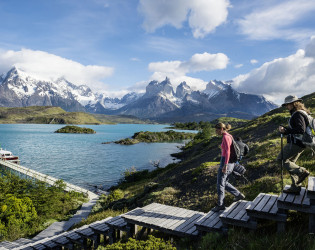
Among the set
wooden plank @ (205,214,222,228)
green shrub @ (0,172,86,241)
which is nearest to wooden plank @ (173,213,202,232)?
wooden plank @ (205,214,222,228)

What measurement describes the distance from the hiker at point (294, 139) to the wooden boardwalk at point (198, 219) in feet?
0.95

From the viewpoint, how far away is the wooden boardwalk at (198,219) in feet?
21.9

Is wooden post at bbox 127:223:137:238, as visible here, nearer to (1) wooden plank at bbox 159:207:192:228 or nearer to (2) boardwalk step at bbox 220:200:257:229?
(1) wooden plank at bbox 159:207:192:228

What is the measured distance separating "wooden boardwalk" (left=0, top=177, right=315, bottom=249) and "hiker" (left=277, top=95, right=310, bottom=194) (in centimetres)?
29

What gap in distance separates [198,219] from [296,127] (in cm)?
474

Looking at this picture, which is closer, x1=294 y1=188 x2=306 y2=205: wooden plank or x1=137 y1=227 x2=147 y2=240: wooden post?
x1=294 y1=188 x2=306 y2=205: wooden plank

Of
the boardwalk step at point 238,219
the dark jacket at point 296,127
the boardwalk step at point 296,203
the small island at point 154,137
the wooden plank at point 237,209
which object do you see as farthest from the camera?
the small island at point 154,137

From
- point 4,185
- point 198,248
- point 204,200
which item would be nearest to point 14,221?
point 4,185

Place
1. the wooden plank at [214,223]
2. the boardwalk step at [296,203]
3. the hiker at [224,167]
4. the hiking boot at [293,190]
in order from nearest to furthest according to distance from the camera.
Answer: the boardwalk step at [296,203] < the hiking boot at [293,190] < the wooden plank at [214,223] < the hiker at [224,167]

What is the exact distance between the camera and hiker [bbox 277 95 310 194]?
6.86 meters

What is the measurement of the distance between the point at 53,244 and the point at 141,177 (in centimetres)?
3561

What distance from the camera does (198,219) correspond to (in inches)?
344

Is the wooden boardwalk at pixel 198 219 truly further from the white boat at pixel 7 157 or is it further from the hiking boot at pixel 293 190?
the white boat at pixel 7 157

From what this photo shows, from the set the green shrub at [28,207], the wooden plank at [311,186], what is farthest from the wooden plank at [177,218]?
the green shrub at [28,207]
